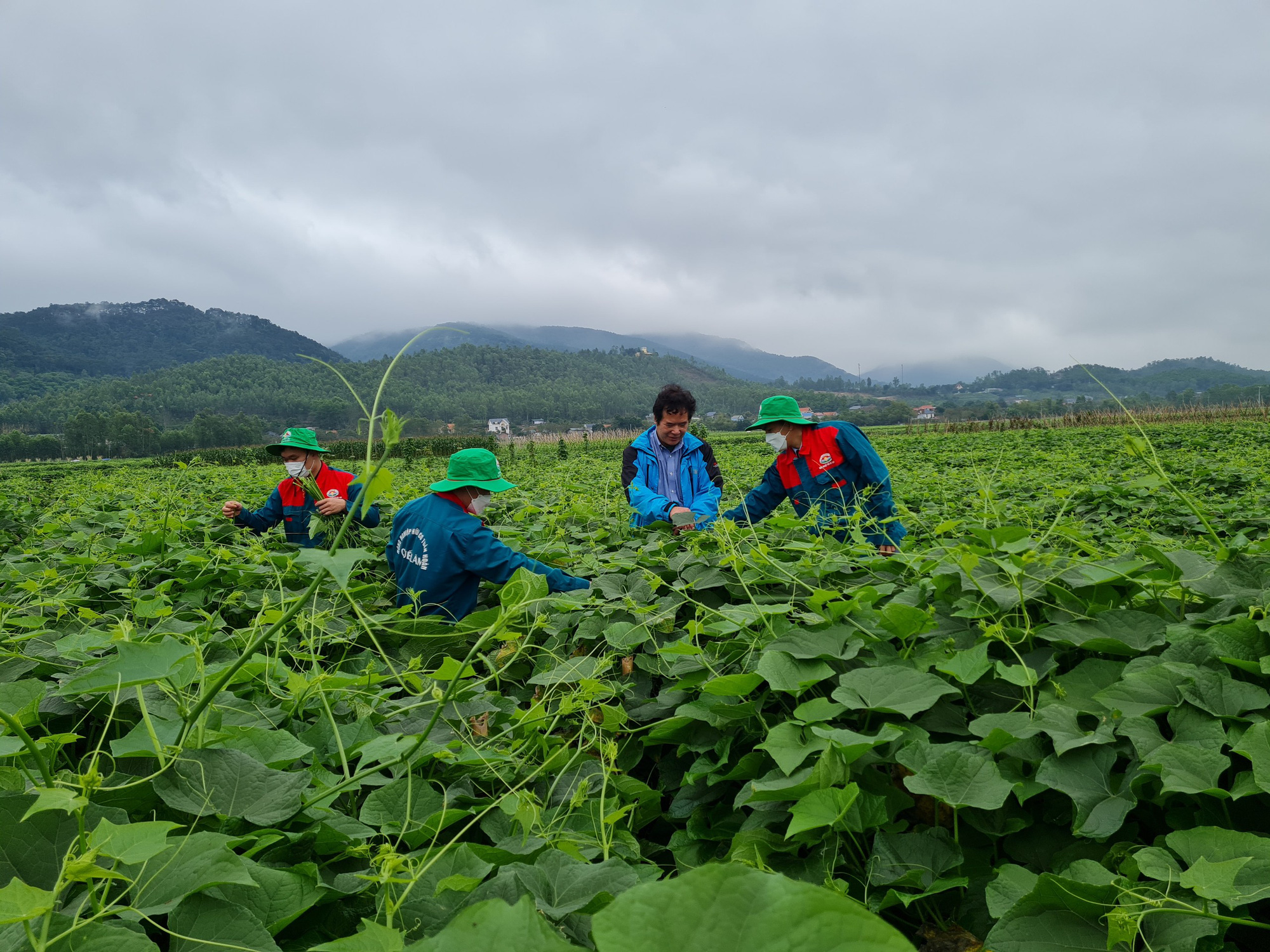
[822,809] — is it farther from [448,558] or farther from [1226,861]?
[448,558]

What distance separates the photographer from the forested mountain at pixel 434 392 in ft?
322

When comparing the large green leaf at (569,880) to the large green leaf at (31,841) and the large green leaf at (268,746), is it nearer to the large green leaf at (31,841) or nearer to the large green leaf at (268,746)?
the large green leaf at (268,746)

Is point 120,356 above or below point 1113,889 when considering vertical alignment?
above

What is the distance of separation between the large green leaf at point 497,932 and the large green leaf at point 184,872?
0.46 meters

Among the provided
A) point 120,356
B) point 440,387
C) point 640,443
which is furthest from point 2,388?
point 640,443

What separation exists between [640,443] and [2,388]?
17751 centimetres

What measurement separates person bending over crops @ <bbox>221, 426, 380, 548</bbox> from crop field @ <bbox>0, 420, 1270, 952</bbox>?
2631 millimetres

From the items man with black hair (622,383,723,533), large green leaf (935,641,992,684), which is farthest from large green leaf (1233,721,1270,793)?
man with black hair (622,383,723,533)

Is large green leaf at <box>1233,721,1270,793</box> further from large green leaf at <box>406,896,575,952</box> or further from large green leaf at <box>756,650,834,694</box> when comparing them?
large green leaf at <box>406,896,575,952</box>

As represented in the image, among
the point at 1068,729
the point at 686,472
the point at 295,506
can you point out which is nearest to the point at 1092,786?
the point at 1068,729

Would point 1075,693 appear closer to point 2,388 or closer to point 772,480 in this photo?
point 772,480

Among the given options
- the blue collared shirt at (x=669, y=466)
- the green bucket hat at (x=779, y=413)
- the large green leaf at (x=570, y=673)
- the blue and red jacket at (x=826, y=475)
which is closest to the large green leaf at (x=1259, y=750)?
the large green leaf at (x=570, y=673)

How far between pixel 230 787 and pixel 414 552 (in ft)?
7.43

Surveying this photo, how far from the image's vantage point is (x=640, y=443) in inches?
220
